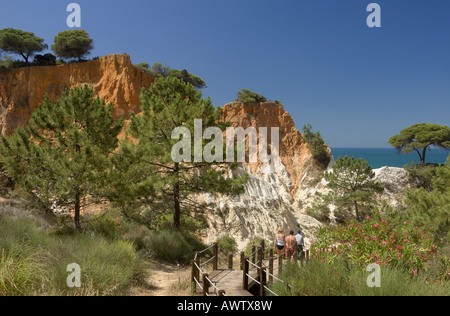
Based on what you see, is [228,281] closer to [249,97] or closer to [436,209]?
[436,209]

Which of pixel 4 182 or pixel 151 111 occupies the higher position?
pixel 151 111

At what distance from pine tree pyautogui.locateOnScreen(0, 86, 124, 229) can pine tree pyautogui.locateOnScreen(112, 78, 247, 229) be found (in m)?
0.90

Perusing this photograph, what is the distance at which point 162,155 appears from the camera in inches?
434

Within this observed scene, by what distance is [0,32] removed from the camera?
32.8m

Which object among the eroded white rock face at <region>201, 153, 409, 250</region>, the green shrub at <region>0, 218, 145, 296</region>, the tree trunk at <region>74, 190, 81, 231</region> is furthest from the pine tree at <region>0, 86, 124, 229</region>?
the eroded white rock face at <region>201, 153, 409, 250</region>

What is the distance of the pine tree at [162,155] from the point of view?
34.2 feet

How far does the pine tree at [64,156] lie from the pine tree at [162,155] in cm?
90

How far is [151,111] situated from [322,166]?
90.1 feet

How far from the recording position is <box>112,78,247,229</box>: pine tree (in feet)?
34.2

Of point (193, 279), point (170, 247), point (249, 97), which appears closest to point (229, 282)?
point (193, 279)

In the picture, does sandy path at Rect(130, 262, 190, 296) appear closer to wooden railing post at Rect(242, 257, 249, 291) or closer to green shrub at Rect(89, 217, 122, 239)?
wooden railing post at Rect(242, 257, 249, 291)
